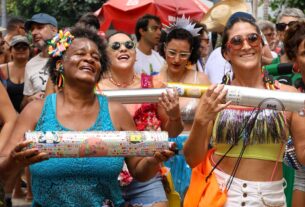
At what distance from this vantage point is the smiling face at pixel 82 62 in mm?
4410

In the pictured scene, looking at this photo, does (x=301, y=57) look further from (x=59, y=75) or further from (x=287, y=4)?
(x=287, y=4)

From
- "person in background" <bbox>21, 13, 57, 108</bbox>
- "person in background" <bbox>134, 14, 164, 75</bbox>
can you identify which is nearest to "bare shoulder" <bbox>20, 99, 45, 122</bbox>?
"person in background" <bbox>21, 13, 57, 108</bbox>

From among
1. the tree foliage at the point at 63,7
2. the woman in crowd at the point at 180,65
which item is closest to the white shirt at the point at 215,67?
the woman in crowd at the point at 180,65

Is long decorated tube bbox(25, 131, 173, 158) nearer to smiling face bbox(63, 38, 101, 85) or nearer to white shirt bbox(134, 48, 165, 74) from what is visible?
smiling face bbox(63, 38, 101, 85)

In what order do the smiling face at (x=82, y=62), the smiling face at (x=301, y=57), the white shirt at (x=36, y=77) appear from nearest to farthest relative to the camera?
the smiling face at (x=82, y=62) → the smiling face at (x=301, y=57) → the white shirt at (x=36, y=77)

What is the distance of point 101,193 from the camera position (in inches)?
167

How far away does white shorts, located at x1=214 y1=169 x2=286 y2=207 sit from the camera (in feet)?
14.9

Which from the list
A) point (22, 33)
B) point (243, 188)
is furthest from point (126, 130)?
point (22, 33)

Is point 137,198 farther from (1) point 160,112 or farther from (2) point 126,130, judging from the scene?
(2) point 126,130

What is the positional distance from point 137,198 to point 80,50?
4.95 ft

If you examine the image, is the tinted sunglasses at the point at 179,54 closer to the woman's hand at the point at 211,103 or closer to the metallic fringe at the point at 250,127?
the metallic fringe at the point at 250,127

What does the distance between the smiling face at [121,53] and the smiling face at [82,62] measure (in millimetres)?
1738

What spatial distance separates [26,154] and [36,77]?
4758 millimetres

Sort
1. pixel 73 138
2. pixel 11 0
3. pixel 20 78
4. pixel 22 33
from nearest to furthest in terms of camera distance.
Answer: pixel 73 138
pixel 20 78
pixel 22 33
pixel 11 0
